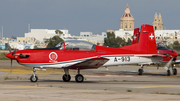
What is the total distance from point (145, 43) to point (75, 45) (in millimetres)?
5132

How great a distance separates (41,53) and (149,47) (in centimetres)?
696

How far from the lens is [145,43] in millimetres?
19484

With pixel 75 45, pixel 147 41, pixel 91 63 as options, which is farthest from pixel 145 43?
pixel 75 45

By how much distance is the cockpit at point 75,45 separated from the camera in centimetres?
1620

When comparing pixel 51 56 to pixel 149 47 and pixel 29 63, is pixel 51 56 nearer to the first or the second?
pixel 29 63

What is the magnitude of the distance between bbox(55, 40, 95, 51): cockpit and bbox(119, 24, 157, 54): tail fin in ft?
8.59

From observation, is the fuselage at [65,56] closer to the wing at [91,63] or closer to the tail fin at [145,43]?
the wing at [91,63]

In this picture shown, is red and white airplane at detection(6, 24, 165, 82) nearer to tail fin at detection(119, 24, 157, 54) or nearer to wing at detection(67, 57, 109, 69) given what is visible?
wing at detection(67, 57, 109, 69)

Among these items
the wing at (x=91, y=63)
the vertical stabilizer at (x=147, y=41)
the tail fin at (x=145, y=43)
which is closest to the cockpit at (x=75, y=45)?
the wing at (x=91, y=63)

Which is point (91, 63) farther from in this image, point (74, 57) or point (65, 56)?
point (65, 56)

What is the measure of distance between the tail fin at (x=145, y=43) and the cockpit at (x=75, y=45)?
2.62 metres

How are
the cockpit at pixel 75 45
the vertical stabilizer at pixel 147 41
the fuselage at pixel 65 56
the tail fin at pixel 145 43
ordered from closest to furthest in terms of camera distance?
1. the fuselage at pixel 65 56
2. the cockpit at pixel 75 45
3. the tail fin at pixel 145 43
4. the vertical stabilizer at pixel 147 41

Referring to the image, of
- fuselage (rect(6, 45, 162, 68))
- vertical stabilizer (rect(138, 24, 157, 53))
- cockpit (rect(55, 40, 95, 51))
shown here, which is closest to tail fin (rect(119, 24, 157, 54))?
vertical stabilizer (rect(138, 24, 157, 53))

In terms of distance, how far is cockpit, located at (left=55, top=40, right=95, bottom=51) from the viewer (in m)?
16.2
